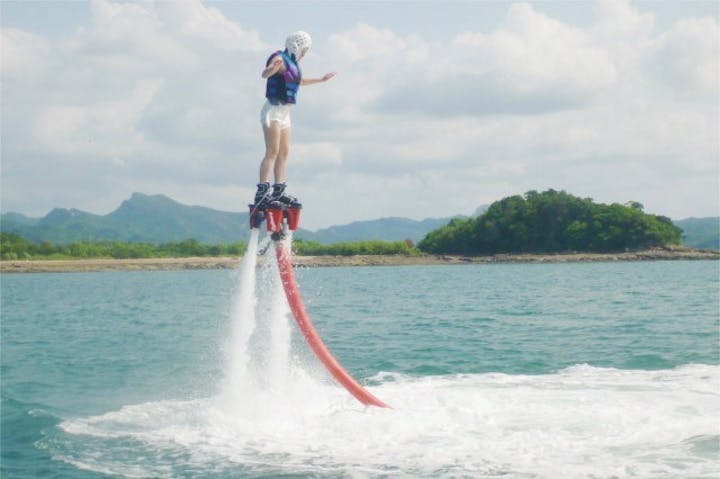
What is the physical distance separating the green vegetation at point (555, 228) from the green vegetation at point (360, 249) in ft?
22.3

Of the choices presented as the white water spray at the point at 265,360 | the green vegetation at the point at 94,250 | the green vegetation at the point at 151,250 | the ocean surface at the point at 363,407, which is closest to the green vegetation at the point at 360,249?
the green vegetation at the point at 151,250

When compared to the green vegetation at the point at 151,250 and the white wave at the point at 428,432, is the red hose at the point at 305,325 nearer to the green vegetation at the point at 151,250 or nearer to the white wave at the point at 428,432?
the white wave at the point at 428,432

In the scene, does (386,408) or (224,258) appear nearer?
(386,408)

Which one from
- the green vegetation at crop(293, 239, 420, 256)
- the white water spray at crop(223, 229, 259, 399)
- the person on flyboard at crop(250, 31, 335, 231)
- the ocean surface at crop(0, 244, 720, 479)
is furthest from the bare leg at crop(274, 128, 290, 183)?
the green vegetation at crop(293, 239, 420, 256)

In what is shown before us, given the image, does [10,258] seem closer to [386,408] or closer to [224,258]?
[224,258]

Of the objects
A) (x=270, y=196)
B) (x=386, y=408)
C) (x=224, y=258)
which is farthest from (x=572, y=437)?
(x=224, y=258)

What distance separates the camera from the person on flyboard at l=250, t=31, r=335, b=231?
12.2 m

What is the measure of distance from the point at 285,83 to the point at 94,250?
453 feet

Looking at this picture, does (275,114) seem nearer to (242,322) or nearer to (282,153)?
(282,153)

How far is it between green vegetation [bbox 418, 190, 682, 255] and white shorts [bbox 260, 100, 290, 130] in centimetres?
12406

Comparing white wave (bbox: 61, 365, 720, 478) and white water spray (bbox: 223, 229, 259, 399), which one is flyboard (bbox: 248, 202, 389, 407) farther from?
white wave (bbox: 61, 365, 720, 478)

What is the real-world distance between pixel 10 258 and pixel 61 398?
12383 cm

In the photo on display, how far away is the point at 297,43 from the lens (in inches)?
484

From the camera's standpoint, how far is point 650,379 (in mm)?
16984
